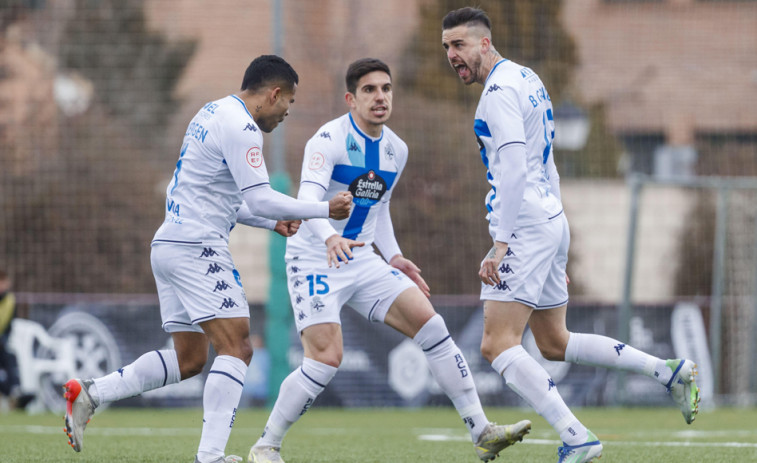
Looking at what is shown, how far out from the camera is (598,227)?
63.5 ft

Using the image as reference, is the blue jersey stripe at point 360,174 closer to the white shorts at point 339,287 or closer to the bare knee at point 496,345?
the white shorts at point 339,287

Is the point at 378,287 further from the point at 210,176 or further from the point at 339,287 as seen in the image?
the point at 210,176

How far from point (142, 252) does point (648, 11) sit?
34.9ft

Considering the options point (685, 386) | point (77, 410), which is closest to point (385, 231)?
point (685, 386)

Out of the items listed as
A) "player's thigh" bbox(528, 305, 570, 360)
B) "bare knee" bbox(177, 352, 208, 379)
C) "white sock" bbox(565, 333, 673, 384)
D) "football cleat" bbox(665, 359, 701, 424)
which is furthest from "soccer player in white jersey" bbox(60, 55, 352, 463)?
"football cleat" bbox(665, 359, 701, 424)

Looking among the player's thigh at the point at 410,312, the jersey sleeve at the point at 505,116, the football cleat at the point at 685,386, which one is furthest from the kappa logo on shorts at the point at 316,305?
the football cleat at the point at 685,386

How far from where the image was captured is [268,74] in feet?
20.3

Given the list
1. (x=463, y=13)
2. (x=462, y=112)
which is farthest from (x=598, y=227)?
(x=463, y=13)

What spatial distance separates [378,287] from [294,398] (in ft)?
2.95

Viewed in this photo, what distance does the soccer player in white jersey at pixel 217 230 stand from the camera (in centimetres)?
588

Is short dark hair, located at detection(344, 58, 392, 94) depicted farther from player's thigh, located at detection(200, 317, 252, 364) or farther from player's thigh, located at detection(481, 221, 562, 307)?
player's thigh, located at detection(200, 317, 252, 364)

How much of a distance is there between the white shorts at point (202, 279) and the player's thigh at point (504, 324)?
4.37 ft

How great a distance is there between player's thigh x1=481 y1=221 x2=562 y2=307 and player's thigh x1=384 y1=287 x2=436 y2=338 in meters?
0.88

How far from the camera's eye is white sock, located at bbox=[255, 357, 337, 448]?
21.8 ft
